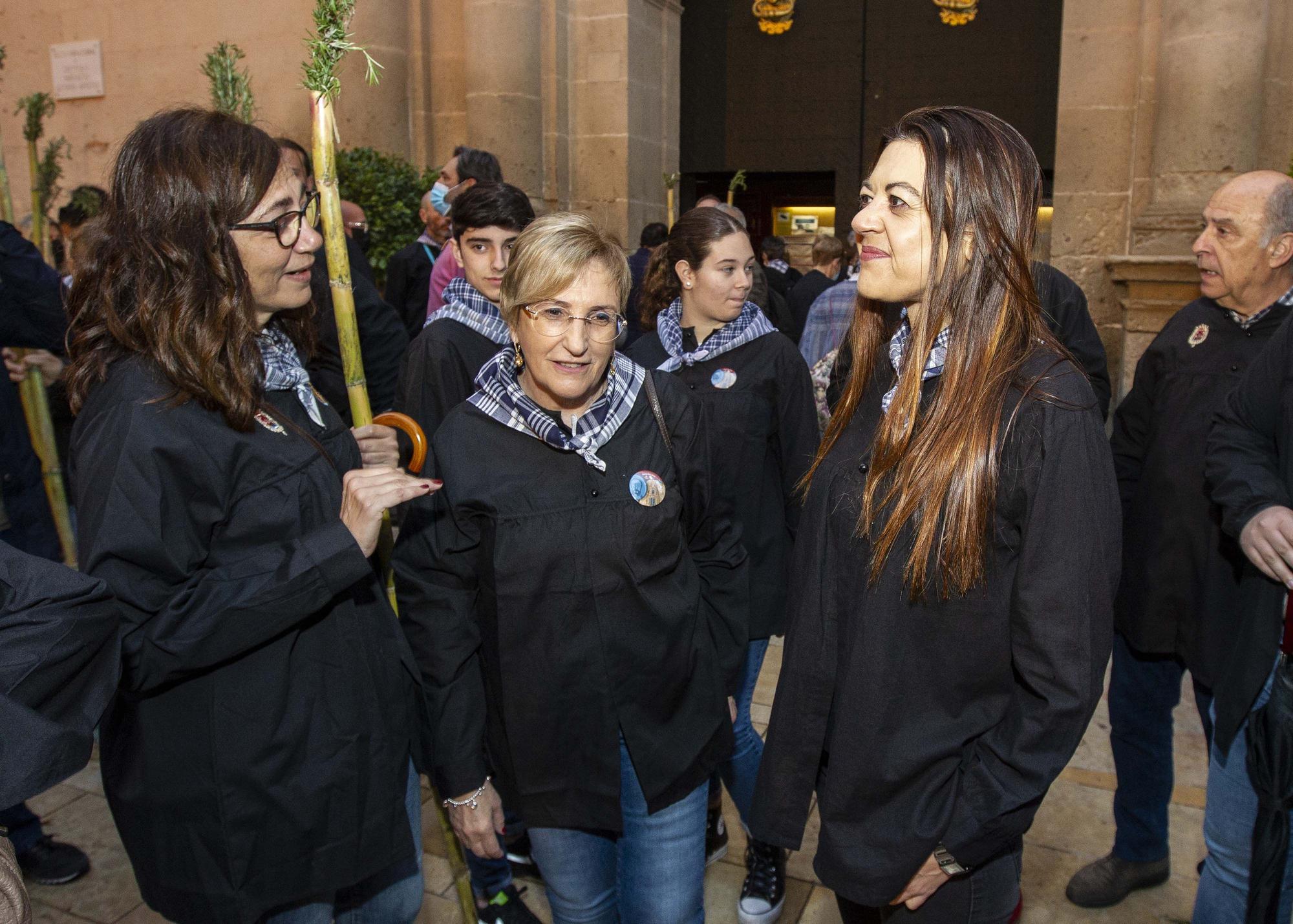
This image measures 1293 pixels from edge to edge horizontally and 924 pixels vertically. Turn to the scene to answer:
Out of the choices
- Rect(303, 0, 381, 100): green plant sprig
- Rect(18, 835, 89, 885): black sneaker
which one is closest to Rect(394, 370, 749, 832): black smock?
Rect(303, 0, 381, 100): green plant sprig

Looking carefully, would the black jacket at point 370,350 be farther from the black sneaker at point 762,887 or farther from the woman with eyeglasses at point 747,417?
the black sneaker at point 762,887

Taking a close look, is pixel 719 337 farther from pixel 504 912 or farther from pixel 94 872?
pixel 94 872

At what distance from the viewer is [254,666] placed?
1.90m

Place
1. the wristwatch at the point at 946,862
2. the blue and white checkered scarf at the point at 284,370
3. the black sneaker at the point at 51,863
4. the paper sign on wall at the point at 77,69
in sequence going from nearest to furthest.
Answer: the wristwatch at the point at 946,862, the blue and white checkered scarf at the point at 284,370, the black sneaker at the point at 51,863, the paper sign on wall at the point at 77,69

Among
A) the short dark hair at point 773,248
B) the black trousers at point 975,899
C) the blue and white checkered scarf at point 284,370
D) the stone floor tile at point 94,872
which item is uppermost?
the short dark hair at point 773,248

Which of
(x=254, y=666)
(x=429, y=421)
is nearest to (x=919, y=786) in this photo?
(x=254, y=666)

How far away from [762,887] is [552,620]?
149cm

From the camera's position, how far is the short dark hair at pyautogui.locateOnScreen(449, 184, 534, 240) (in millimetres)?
3396

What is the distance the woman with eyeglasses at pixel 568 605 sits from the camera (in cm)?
215

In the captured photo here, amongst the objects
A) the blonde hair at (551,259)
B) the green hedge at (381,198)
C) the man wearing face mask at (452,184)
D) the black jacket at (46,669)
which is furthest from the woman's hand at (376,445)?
the green hedge at (381,198)

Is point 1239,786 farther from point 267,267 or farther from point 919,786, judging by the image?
point 267,267

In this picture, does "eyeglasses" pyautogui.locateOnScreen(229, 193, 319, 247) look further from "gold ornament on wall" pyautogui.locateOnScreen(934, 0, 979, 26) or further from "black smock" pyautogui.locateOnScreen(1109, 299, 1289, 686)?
"gold ornament on wall" pyautogui.locateOnScreen(934, 0, 979, 26)

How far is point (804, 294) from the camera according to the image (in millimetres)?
7859

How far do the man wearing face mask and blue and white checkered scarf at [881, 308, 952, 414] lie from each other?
108 inches
